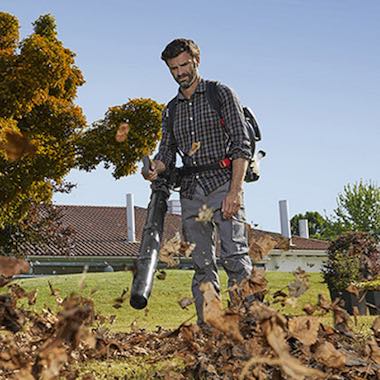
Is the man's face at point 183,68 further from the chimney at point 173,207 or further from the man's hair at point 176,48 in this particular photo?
the chimney at point 173,207

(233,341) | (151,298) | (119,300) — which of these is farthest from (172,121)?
(151,298)

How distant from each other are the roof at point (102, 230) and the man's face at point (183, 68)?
102 ft

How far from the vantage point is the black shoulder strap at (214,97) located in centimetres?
529

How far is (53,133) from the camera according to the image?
2208cm

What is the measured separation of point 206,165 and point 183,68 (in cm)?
69

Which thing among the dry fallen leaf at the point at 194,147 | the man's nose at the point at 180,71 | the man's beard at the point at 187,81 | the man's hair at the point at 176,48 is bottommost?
the dry fallen leaf at the point at 194,147

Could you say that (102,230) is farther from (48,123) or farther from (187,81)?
(187,81)

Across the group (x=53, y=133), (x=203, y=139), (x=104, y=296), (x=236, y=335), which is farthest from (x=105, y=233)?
(x=236, y=335)

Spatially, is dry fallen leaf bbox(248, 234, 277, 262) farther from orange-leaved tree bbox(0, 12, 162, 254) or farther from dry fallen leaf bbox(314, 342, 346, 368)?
orange-leaved tree bbox(0, 12, 162, 254)

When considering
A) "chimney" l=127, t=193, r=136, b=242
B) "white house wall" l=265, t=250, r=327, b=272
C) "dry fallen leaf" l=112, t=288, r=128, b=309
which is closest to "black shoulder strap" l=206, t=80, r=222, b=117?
"dry fallen leaf" l=112, t=288, r=128, b=309

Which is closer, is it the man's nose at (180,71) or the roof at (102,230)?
the man's nose at (180,71)

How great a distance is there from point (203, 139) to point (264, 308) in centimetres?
321

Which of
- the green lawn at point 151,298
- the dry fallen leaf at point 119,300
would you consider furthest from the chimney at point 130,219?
the dry fallen leaf at point 119,300

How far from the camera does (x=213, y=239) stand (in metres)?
5.37
